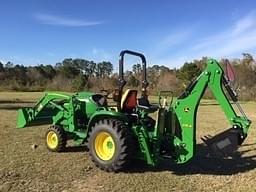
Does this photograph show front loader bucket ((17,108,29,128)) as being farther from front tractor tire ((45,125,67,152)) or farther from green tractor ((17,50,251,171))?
green tractor ((17,50,251,171))

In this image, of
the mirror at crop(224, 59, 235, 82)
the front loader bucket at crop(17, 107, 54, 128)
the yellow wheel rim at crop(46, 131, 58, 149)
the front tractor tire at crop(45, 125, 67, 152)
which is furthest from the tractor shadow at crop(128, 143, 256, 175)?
the front loader bucket at crop(17, 107, 54, 128)

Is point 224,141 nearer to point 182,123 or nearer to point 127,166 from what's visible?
point 182,123

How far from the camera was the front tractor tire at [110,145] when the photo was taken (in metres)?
8.34

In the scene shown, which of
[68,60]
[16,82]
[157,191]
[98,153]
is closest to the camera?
[157,191]

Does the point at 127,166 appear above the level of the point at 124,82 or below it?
Answer: below

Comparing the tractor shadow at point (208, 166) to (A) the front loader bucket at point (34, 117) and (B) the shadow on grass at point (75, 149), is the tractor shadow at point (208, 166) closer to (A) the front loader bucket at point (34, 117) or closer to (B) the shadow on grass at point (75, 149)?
(B) the shadow on grass at point (75, 149)

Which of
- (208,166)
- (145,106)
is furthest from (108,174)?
(208,166)

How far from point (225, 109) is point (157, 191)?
91.0 inches

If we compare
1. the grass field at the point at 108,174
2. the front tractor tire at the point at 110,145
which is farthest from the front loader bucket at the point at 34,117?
the front tractor tire at the point at 110,145

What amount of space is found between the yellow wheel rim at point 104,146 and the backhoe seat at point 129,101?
66cm

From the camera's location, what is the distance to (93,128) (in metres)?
8.98

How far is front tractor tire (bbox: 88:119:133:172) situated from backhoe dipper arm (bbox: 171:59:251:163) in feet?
3.18

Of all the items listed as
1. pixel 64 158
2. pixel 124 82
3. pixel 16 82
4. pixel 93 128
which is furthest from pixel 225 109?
pixel 16 82

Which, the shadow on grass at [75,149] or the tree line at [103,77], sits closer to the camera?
the shadow on grass at [75,149]
